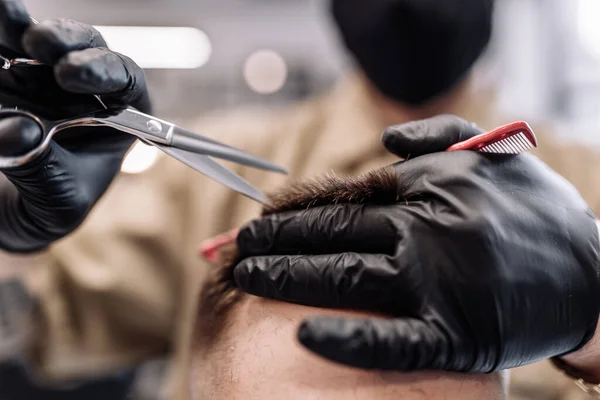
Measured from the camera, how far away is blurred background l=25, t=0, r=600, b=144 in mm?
4789

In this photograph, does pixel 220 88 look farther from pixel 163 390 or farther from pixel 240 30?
pixel 163 390

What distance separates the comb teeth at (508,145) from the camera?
0.73 meters

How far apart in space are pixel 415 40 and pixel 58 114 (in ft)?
3.84

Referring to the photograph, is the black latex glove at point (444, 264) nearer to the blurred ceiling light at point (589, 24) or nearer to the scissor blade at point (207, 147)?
the scissor blade at point (207, 147)

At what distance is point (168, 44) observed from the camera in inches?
195

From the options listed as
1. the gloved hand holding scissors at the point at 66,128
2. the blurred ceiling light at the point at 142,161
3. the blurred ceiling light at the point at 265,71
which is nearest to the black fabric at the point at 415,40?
the blurred ceiling light at the point at 142,161

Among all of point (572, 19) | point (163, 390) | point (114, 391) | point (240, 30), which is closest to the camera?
point (114, 391)

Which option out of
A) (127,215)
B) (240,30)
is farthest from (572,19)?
(127,215)

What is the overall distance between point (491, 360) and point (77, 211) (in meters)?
0.61

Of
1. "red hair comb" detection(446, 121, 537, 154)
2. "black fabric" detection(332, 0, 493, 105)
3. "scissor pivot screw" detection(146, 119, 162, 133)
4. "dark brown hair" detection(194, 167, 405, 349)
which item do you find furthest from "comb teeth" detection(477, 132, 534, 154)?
"black fabric" detection(332, 0, 493, 105)

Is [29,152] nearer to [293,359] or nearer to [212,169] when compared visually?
[212,169]

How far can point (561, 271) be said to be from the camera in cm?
70

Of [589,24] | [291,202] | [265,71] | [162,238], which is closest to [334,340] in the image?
[291,202]

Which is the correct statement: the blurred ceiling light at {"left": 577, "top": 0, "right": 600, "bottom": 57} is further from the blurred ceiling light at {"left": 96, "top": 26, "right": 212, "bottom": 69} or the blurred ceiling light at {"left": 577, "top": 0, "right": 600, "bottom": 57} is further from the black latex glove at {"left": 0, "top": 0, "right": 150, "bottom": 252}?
the black latex glove at {"left": 0, "top": 0, "right": 150, "bottom": 252}
